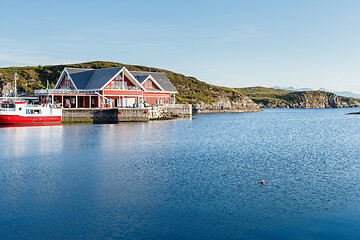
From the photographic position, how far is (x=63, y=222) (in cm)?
1662

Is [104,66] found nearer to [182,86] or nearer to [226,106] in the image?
[182,86]

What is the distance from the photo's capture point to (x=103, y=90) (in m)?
74.4

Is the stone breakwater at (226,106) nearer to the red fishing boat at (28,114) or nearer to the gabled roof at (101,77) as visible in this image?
the gabled roof at (101,77)

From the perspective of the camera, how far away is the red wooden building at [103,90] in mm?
73956

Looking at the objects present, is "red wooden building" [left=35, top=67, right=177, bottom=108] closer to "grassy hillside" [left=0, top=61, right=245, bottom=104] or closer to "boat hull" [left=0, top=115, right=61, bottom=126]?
"boat hull" [left=0, top=115, right=61, bottom=126]

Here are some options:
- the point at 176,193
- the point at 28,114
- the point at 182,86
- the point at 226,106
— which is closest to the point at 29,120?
the point at 28,114

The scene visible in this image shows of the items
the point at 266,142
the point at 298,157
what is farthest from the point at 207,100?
the point at 298,157

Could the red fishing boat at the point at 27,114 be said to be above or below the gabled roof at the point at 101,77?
below

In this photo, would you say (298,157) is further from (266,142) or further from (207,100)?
(207,100)

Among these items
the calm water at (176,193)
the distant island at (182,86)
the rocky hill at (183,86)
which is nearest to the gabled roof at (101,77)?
the distant island at (182,86)

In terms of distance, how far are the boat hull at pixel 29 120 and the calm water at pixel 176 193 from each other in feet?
82.2

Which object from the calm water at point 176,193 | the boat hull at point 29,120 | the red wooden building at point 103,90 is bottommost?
the calm water at point 176,193

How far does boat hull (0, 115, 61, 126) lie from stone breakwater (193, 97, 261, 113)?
75707mm

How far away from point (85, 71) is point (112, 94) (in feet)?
43.3
